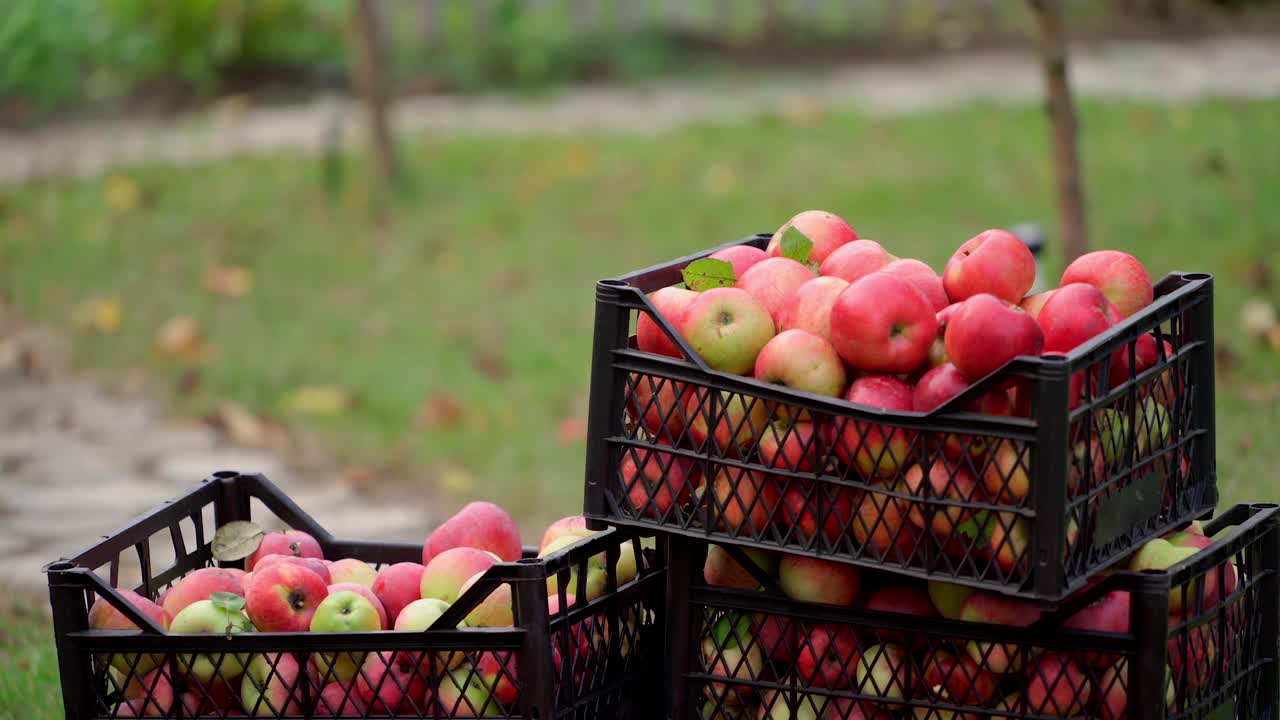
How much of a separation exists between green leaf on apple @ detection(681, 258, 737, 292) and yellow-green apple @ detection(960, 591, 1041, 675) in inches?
26.2

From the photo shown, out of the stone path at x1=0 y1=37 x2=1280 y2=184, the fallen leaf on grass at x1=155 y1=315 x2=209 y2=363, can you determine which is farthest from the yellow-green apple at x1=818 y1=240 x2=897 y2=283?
the stone path at x1=0 y1=37 x2=1280 y2=184

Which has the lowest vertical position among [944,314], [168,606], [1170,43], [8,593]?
[8,593]

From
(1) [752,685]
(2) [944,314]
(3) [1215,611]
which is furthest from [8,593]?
(3) [1215,611]

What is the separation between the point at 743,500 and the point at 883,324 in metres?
0.33

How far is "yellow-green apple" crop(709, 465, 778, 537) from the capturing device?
216cm

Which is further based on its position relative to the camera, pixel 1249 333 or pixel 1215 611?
pixel 1249 333

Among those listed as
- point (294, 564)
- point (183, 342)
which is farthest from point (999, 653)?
point (183, 342)

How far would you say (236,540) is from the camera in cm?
271

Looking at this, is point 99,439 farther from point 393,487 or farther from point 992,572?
point 992,572

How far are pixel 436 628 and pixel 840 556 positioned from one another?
62 cm

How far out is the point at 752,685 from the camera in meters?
2.24

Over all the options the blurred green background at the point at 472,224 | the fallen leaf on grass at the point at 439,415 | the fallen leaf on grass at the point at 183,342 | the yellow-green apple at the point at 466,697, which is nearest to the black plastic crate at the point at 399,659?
the yellow-green apple at the point at 466,697

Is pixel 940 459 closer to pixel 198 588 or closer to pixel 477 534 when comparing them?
pixel 477 534

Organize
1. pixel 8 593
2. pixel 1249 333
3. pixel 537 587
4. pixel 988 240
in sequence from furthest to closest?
pixel 1249 333 < pixel 8 593 < pixel 988 240 < pixel 537 587
